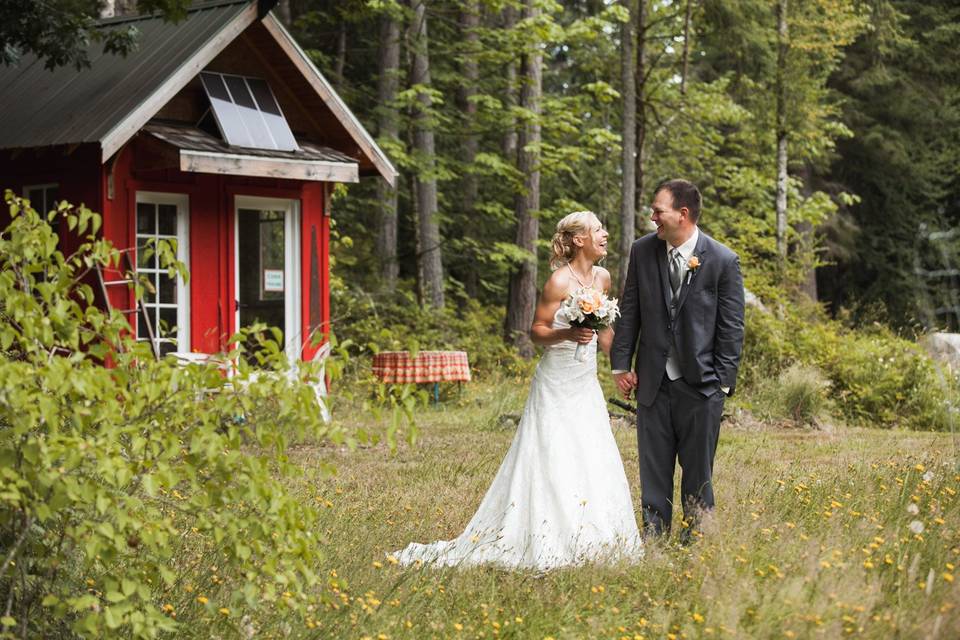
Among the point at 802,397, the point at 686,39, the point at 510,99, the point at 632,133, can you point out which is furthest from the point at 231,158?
the point at 510,99

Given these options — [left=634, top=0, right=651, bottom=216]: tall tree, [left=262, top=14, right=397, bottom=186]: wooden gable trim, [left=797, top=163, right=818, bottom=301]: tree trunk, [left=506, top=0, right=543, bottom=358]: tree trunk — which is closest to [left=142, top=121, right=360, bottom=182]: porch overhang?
[left=262, top=14, right=397, bottom=186]: wooden gable trim

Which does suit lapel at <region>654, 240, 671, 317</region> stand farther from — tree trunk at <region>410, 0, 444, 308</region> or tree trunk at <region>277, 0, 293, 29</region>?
tree trunk at <region>277, 0, 293, 29</region>

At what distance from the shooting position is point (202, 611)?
517 cm

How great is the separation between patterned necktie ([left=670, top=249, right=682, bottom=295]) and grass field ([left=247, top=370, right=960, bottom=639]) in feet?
4.42

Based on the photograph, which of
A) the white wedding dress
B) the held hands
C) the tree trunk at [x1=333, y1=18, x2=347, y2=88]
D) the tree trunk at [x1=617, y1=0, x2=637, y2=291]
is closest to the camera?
the white wedding dress

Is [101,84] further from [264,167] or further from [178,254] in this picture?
[264,167]

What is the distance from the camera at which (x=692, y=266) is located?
6.60 m

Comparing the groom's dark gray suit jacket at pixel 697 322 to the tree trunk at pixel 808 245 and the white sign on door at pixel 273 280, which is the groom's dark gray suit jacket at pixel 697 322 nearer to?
the white sign on door at pixel 273 280

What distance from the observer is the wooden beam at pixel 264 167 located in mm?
11727

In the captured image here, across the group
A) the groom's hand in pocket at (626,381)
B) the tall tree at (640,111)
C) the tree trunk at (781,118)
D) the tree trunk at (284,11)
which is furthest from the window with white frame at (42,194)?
the tree trunk at (781,118)

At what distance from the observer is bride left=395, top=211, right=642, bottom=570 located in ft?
21.6

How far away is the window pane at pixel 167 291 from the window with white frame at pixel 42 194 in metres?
1.43

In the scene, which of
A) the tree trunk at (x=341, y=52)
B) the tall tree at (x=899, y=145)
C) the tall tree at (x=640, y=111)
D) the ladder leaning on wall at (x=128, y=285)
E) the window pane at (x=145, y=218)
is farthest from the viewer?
the tall tree at (x=899, y=145)

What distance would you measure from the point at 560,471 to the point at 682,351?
3.28 feet
